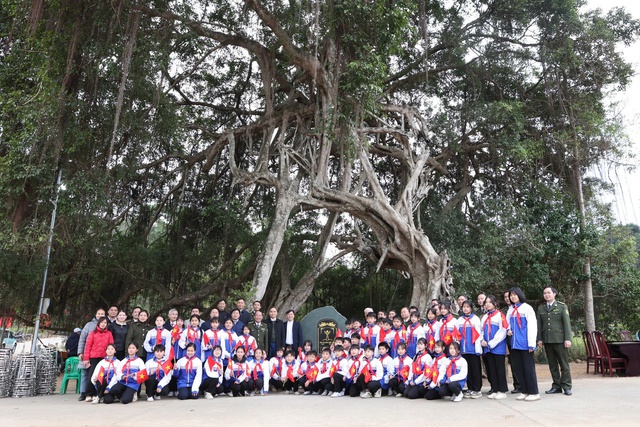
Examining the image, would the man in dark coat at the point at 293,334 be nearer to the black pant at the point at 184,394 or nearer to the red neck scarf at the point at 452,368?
the black pant at the point at 184,394

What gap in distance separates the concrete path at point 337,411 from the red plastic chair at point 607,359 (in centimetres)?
209

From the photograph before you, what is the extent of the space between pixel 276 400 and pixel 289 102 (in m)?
6.75

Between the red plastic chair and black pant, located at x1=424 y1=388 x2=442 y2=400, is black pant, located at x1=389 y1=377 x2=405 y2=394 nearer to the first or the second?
black pant, located at x1=424 y1=388 x2=442 y2=400

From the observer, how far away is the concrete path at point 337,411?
414 cm

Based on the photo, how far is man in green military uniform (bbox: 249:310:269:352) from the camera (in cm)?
726

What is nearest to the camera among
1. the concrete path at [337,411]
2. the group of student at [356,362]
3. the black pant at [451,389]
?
the concrete path at [337,411]

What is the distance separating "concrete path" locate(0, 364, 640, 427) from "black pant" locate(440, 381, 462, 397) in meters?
0.12

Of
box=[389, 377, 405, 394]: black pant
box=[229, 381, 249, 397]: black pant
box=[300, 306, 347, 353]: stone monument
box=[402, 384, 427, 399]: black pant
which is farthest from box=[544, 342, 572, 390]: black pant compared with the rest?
box=[229, 381, 249, 397]: black pant

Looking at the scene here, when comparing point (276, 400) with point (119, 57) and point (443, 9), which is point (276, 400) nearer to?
point (119, 57)

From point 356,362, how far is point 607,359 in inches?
181

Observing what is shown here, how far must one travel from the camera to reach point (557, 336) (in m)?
5.73

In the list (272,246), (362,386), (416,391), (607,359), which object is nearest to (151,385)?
(362,386)

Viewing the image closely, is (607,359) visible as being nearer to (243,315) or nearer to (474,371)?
Result: (474,371)

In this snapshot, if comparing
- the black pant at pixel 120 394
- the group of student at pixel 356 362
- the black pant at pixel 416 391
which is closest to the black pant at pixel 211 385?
the group of student at pixel 356 362
